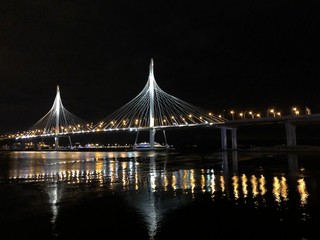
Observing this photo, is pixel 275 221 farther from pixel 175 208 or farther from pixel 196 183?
pixel 196 183

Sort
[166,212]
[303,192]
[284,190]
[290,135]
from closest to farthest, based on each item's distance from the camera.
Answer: [166,212] < [303,192] < [284,190] < [290,135]

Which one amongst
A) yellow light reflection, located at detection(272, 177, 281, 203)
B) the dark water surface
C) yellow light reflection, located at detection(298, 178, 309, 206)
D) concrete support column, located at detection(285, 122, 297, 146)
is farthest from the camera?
concrete support column, located at detection(285, 122, 297, 146)

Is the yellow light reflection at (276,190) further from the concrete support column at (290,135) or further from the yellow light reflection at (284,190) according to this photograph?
the concrete support column at (290,135)

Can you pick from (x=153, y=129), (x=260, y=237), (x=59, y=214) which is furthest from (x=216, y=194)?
(x=153, y=129)

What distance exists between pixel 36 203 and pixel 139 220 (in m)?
5.37

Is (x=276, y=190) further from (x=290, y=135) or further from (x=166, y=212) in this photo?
(x=290, y=135)

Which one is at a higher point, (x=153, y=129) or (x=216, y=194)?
(x=153, y=129)

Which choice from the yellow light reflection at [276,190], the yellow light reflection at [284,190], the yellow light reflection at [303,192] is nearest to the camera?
the yellow light reflection at [303,192]

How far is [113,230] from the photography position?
332 inches

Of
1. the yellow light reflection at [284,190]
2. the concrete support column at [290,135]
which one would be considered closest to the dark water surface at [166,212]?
the yellow light reflection at [284,190]

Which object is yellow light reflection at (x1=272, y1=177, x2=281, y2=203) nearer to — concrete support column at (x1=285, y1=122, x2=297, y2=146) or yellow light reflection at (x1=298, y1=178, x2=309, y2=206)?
yellow light reflection at (x1=298, y1=178, x2=309, y2=206)

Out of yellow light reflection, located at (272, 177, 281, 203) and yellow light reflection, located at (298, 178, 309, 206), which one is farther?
yellow light reflection, located at (272, 177, 281, 203)

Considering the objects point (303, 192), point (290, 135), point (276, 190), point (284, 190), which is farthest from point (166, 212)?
point (290, 135)

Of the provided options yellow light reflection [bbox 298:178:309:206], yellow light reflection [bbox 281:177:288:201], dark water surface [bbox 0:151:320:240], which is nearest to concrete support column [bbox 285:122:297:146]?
yellow light reflection [bbox 298:178:309:206]
